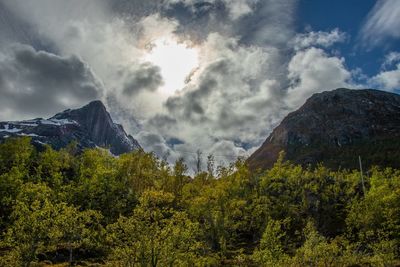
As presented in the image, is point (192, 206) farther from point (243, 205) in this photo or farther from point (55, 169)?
point (55, 169)

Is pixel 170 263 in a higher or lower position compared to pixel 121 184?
lower

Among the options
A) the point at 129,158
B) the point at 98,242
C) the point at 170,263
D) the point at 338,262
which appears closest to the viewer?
the point at 170,263

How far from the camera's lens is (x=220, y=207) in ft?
305

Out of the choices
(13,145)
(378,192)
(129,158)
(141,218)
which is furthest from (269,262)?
(13,145)

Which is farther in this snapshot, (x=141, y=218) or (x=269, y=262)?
(x=269, y=262)

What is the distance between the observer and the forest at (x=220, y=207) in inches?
2739

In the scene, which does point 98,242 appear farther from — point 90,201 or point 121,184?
point 121,184

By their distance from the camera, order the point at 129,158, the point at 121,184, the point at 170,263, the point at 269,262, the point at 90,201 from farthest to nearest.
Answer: the point at 129,158 < the point at 121,184 < the point at 90,201 < the point at 269,262 < the point at 170,263

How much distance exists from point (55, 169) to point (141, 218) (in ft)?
256

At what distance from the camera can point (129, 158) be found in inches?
4803

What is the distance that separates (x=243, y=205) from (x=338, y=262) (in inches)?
1616

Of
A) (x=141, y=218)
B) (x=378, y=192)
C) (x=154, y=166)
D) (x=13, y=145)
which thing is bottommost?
(x=141, y=218)

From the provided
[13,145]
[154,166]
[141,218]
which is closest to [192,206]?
[154,166]

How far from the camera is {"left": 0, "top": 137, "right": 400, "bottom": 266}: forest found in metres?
69.6
